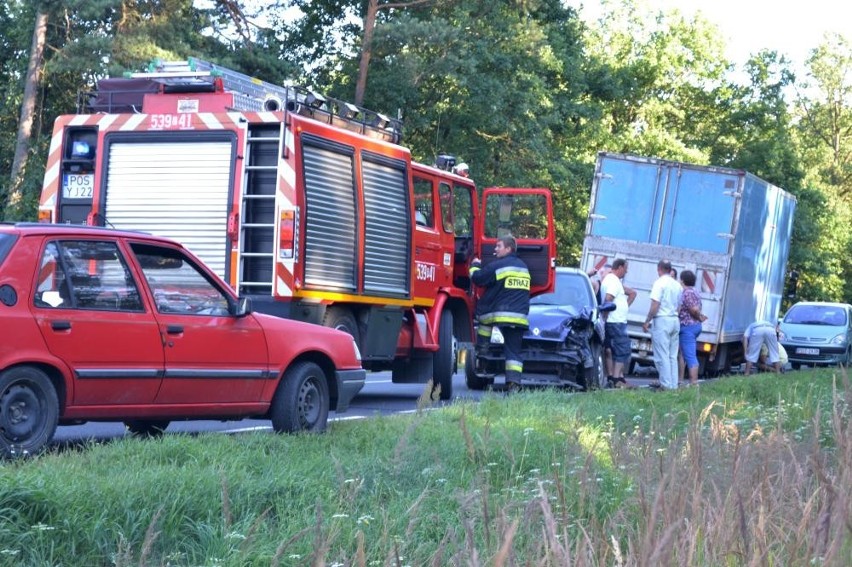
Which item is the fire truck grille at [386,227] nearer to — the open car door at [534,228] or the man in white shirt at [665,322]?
the open car door at [534,228]

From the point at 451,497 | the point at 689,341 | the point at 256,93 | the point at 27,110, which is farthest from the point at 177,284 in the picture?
the point at 27,110

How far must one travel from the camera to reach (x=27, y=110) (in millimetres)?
29750

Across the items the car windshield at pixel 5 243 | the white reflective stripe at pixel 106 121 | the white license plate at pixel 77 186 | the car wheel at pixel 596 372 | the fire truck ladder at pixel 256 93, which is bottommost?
the car wheel at pixel 596 372

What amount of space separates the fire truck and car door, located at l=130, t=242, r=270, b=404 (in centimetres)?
257

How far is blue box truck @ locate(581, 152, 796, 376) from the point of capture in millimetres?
22016

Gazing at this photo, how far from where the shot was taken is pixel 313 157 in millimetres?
12320

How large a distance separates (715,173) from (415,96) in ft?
41.8

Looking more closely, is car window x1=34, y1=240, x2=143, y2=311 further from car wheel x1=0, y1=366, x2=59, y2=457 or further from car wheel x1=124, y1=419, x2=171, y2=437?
car wheel x1=124, y1=419, x2=171, y2=437

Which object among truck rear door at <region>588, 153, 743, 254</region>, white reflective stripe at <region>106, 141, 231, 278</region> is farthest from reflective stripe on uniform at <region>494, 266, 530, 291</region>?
truck rear door at <region>588, 153, 743, 254</region>

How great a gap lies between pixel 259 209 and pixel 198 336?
336cm

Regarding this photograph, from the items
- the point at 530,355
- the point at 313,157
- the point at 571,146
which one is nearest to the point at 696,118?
the point at 571,146

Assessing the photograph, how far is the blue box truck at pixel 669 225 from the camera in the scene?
72.2 feet

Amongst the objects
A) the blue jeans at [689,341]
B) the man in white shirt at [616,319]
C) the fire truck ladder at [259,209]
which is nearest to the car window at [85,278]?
the fire truck ladder at [259,209]

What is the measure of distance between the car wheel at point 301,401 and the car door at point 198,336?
10.2 inches
